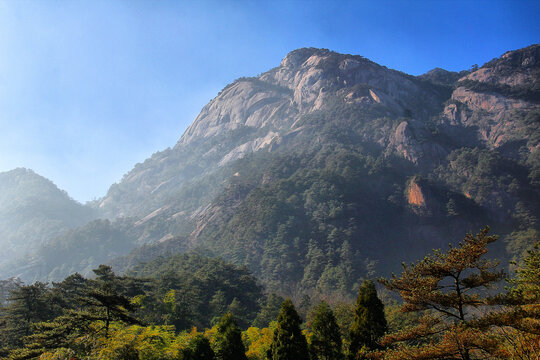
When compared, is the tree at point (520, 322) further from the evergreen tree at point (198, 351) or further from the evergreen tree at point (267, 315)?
the evergreen tree at point (267, 315)

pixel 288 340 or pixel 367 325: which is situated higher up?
pixel 367 325

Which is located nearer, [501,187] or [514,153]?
[501,187]

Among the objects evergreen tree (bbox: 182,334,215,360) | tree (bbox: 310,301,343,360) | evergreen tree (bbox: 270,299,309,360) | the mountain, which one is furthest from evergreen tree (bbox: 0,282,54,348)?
the mountain

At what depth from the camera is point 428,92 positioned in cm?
11919

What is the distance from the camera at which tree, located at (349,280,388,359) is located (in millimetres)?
17625

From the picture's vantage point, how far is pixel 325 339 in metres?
20.1

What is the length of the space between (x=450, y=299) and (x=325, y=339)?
11169mm

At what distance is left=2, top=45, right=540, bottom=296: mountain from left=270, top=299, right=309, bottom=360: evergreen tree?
108 feet

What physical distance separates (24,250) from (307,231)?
371ft

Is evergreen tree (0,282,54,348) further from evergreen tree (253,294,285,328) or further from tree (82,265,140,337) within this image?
evergreen tree (253,294,285,328)

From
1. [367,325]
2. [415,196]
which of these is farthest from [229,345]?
[415,196]

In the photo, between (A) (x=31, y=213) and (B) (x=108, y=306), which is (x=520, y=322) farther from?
(A) (x=31, y=213)

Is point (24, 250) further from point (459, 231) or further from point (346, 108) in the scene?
point (459, 231)

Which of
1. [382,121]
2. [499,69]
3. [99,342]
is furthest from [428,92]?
[99,342]
